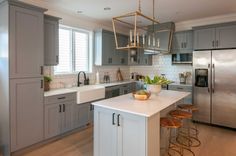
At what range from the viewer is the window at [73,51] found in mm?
4427

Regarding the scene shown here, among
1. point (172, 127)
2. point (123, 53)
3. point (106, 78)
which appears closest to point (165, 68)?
point (123, 53)

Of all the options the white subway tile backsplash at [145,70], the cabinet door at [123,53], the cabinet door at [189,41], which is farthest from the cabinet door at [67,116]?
the cabinet door at [189,41]

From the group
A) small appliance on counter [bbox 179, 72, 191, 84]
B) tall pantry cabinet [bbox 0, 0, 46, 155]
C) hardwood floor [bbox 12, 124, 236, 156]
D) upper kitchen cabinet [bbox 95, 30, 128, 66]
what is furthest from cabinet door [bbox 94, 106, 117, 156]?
small appliance on counter [bbox 179, 72, 191, 84]

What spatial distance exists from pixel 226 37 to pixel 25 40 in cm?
427

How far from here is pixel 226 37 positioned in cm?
424

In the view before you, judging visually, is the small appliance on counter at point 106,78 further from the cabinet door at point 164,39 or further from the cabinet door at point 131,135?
the cabinet door at point 131,135

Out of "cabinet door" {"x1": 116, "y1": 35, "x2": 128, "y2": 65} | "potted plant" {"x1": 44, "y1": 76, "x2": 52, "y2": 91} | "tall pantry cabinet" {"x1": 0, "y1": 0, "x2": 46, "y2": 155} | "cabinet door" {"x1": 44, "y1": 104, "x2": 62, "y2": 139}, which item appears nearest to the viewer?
"tall pantry cabinet" {"x1": 0, "y1": 0, "x2": 46, "y2": 155}

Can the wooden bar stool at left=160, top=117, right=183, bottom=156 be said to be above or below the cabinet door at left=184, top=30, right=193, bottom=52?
below

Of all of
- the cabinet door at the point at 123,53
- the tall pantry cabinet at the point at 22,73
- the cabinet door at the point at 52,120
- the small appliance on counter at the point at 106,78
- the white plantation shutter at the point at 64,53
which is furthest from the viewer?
the cabinet door at the point at 123,53

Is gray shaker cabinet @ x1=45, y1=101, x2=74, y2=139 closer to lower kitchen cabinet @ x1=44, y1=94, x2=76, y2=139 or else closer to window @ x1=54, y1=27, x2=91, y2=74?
lower kitchen cabinet @ x1=44, y1=94, x2=76, y2=139

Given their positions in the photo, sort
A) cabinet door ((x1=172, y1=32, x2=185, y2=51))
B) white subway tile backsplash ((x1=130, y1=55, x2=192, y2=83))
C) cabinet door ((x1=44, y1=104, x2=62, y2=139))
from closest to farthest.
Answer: cabinet door ((x1=44, y1=104, x2=62, y2=139)), cabinet door ((x1=172, y1=32, x2=185, y2=51)), white subway tile backsplash ((x1=130, y1=55, x2=192, y2=83))

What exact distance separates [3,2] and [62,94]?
1837 millimetres

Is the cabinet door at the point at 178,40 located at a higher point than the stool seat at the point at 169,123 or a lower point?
higher

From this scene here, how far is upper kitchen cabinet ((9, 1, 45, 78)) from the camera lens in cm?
286
